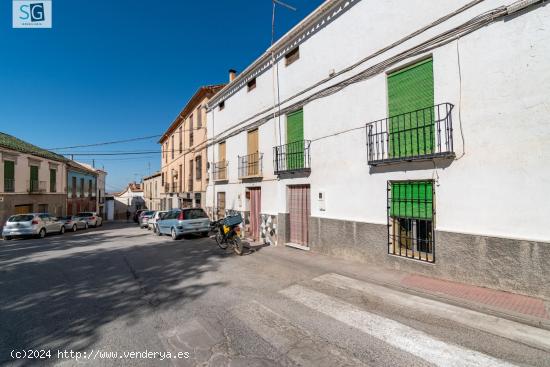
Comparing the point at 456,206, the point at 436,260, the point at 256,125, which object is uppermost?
the point at 256,125

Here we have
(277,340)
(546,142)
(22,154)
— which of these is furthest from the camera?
(22,154)

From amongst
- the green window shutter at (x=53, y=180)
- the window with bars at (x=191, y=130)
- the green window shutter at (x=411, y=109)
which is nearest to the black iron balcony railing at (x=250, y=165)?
the green window shutter at (x=411, y=109)

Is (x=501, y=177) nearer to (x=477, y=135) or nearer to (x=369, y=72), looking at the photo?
(x=477, y=135)

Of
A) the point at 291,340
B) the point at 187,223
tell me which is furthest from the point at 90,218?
the point at 291,340

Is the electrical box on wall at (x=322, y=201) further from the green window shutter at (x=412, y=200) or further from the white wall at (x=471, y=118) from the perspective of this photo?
the green window shutter at (x=412, y=200)

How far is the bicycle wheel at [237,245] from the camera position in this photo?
8.47 m

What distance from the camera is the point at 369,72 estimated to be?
22.5ft

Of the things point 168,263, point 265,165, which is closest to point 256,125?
point 265,165

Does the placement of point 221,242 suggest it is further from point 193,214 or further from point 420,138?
point 420,138

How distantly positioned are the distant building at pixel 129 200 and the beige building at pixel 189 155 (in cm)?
2454

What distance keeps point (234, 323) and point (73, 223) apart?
71.1ft

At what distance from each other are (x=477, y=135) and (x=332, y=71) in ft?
Result: 13.9

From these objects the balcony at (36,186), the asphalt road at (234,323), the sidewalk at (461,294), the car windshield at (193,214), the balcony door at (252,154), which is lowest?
the asphalt road at (234,323)

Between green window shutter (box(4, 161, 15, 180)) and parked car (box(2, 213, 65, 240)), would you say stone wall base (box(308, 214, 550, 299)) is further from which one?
green window shutter (box(4, 161, 15, 180))
